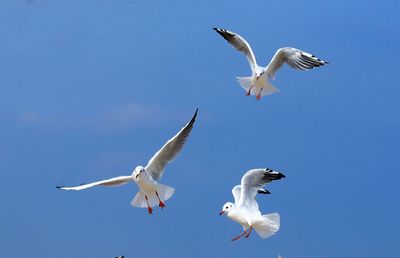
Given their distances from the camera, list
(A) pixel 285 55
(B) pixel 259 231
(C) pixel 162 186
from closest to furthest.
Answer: (B) pixel 259 231, (C) pixel 162 186, (A) pixel 285 55

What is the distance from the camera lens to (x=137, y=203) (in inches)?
483

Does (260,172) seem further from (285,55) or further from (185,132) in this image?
(285,55)

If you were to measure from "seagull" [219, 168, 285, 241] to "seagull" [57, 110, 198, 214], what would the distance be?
1137 mm

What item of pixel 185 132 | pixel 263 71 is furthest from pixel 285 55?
pixel 185 132

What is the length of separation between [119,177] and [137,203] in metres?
0.55

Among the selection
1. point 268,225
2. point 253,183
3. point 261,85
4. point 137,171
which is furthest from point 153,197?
point 261,85

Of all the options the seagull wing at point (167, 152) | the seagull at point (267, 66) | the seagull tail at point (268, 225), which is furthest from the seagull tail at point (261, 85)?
the seagull tail at point (268, 225)

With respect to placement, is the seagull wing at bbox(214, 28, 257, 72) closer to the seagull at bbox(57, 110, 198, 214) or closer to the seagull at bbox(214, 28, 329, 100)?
the seagull at bbox(214, 28, 329, 100)

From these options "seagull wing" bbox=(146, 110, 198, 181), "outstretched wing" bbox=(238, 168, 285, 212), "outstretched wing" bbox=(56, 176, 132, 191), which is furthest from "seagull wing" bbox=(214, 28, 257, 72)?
"outstretched wing" bbox=(238, 168, 285, 212)

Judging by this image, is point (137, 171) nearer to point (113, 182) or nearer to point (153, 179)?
point (153, 179)

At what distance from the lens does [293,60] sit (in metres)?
14.3

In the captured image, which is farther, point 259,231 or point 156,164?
point 156,164

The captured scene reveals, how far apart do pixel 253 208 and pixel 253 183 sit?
354 mm

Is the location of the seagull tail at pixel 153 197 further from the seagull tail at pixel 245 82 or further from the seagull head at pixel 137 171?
the seagull tail at pixel 245 82
